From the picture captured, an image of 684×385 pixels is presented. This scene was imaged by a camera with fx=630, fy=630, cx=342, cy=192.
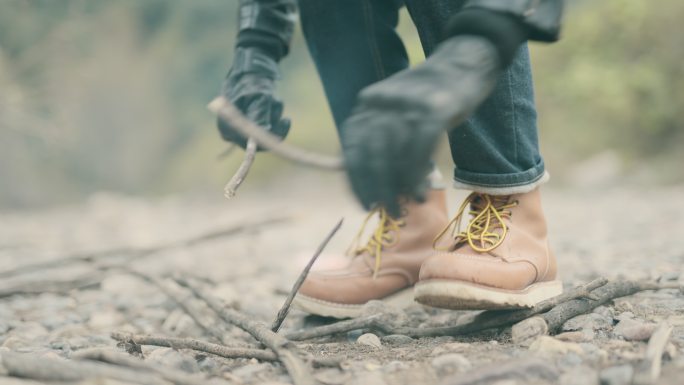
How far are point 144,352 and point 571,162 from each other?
6.84m

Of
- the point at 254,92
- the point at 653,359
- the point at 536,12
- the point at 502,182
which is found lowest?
the point at 653,359

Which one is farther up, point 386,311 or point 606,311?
point 386,311

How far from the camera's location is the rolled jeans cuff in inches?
49.1

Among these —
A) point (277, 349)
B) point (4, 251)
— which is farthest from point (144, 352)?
point (4, 251)

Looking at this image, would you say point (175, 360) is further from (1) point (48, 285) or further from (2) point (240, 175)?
(1) point (48, 285)

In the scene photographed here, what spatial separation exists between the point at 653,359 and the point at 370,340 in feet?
1.68

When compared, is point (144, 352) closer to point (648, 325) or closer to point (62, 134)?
point (648, 325)

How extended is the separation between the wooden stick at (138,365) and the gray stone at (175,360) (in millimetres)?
118

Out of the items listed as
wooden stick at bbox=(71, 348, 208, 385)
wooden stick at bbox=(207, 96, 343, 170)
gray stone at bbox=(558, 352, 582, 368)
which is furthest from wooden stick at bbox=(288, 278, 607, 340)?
wooden stick at bbox=(207, 96, 343, 170)

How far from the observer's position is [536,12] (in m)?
0.99

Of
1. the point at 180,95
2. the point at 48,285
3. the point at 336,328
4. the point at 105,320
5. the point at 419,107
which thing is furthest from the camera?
the point at 180,95

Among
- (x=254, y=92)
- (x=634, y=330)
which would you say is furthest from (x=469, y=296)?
(x=254, y=92)

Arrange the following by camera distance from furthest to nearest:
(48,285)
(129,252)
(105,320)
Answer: (129,252), (48,285), (105,320)

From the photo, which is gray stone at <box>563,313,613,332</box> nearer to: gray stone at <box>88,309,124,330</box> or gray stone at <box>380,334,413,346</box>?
gray stone at <box>380,334,413,346</box>
